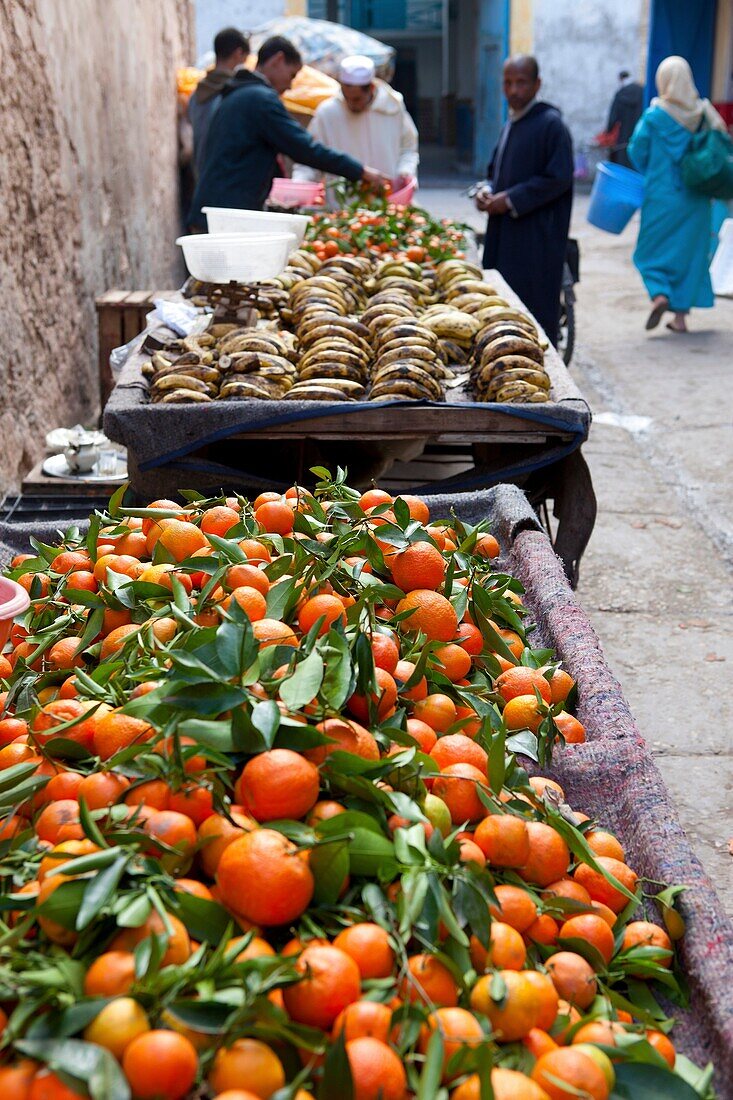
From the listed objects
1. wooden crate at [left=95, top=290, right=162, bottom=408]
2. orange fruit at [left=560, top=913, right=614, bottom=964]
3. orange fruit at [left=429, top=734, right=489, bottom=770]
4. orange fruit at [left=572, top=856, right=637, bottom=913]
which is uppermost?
orange fruit at [left=429, top=734, right=489, bottom=770]

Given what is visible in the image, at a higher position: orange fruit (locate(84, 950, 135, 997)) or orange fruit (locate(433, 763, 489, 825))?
orange fruit (locate(84, 950, 135, 997))

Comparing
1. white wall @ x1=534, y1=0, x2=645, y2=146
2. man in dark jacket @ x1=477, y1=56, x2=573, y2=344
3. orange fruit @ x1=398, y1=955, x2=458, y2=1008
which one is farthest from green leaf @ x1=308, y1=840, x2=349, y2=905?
white wall @ x1=534, y1=0, x2=645, y2=146

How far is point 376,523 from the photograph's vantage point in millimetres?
2053

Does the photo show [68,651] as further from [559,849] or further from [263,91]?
[263,91]

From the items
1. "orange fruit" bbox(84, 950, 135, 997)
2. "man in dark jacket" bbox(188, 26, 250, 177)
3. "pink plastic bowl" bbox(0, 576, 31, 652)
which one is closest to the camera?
"orange fruit" bbox(84, 950, 135, 997)

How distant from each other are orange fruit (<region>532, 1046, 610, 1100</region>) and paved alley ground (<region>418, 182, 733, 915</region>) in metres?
1.50

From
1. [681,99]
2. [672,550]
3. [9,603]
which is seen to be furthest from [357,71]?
[9,603]

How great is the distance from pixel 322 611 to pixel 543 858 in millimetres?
507

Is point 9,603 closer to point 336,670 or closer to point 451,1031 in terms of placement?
point 336,670

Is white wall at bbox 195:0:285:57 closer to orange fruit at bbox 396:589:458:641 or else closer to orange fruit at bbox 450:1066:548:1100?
orange fruit at bbox 396:589:458:641

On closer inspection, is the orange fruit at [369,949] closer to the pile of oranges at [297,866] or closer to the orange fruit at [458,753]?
the pile of oranges at [297,866]

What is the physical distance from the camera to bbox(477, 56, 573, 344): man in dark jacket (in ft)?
19.4

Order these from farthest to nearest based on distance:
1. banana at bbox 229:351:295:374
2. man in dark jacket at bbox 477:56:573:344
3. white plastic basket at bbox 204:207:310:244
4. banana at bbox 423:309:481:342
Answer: man in dark jacket at bbox 477:56:573:344 → white plastic basket at bbox 204:207:310:244 → banana at bbox 423:309:481:342 → banana at bbox 229:351:295:374

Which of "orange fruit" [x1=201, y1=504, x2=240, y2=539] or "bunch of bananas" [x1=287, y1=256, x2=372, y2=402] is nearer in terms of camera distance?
"orange fruit" [x1=201, y1=504, x2=240, y2=539]
